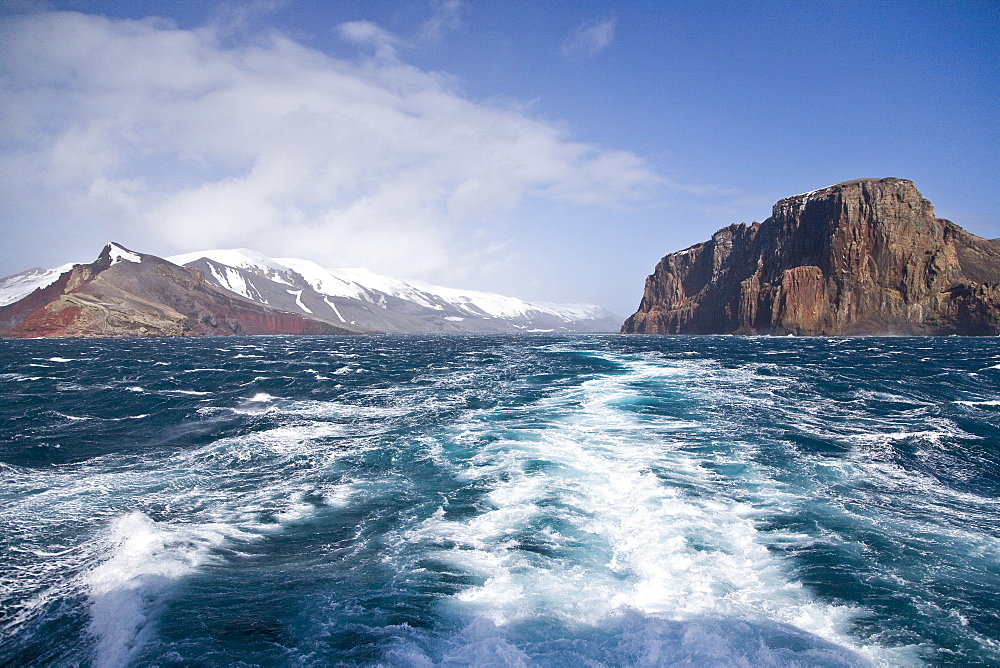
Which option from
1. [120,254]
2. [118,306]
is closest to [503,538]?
[118,306]

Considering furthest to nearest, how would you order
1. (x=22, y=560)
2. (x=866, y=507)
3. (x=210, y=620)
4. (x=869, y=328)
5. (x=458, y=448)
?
Result: (x=869, y=328) < (x=458, y=448) < (x=866, y=507) < (x=22, y=560) < (x=210, y=620)

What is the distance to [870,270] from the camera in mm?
140750

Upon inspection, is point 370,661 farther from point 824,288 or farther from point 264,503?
point 824,288

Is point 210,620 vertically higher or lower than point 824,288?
lower

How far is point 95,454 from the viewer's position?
17.3 m

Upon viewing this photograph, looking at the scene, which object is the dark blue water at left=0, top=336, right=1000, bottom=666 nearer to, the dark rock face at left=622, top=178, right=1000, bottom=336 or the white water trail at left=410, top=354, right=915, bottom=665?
the white water trail at left=410, top=354, right=915, bottom=665

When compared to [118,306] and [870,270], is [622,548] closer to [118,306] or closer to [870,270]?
[870,270]

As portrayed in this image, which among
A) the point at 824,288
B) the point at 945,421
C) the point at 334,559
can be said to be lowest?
the point at 334,559

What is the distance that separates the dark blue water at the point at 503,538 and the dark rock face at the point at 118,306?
459 feet

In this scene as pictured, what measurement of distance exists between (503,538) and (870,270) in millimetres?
170200

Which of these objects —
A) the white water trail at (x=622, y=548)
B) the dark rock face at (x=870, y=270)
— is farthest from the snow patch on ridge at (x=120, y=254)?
the dark rock face at (x=870, y=270)

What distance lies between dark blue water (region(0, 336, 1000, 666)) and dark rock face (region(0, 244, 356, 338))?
459 ft

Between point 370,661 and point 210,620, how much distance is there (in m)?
3.03

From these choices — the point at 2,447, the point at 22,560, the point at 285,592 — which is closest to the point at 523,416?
the point at 285,592
